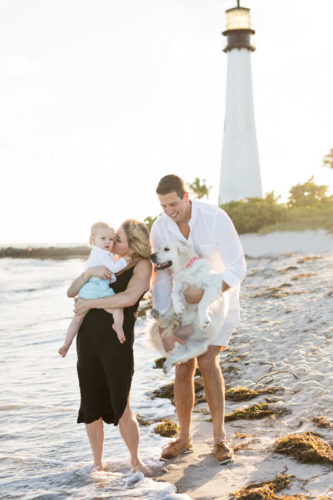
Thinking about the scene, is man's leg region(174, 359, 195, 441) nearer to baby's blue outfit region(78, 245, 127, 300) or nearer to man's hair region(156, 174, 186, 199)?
baby's blue outfit region(78, 245, 127, 300)

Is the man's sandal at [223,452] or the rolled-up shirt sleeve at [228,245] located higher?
the rolled-up shirt sleeve at [228,245]

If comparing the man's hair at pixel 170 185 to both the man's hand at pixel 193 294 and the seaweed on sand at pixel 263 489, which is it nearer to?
the man's hand at pixel 193 294

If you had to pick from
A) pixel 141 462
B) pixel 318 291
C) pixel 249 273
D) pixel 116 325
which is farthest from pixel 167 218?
pixel 249 273

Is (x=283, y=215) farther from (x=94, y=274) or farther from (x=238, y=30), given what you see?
(x=94, y=274)

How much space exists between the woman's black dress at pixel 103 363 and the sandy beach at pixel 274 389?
801mm

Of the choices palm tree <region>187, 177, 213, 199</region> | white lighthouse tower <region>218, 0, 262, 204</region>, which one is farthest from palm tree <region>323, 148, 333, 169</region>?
palm tree <region>187, 177, 213, 199</region>

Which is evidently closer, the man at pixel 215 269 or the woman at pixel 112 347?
the woman at pixel 112 347

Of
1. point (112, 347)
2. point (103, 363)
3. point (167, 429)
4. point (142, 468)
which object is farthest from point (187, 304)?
point (167, 429)

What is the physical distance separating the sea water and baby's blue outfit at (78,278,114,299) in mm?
1498

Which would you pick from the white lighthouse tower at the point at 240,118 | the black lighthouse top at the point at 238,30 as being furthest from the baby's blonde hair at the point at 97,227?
the black lighthouse top at the point at 238,30

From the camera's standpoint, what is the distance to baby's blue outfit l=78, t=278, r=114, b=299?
4.26 metres

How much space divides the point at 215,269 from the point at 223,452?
1537 mm

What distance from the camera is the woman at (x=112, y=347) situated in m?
4.21

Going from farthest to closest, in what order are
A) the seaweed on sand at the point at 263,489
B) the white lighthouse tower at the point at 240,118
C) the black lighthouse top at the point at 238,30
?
1. the white lighthouse tower at the point at 240,118
2. the black lighthouse top at the point at 238,30
3. the seaweed on sand at the point at 263,489
